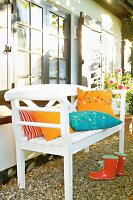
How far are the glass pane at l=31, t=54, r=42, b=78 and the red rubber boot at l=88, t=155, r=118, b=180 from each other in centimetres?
136

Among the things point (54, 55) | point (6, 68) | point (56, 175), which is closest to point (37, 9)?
point (54, 55)

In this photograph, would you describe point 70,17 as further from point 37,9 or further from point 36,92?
point 36,92

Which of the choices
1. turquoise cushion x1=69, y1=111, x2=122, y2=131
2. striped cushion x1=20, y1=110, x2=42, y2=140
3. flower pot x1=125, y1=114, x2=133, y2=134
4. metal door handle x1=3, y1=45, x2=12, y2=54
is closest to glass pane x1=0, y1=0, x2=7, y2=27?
metal door handle x1=3, y1=45, x2=12, y2=54

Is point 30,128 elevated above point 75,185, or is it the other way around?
point 30,128

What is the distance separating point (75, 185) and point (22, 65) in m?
1.39

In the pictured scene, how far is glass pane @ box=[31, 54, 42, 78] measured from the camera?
3504 millimetres

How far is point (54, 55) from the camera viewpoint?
4059mm

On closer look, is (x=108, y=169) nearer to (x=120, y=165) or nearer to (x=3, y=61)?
(x=120, y=165)

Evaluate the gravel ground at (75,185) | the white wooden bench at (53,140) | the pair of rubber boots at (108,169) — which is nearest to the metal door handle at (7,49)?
the white wooden bench at (53,140)

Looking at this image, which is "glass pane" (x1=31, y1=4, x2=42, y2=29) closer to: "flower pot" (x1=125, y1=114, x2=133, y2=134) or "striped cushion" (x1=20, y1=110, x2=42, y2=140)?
"striped cushion" (x1=20, y1=110, x2=42, y2=140)

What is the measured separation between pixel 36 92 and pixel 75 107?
1163mm

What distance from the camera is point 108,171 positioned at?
282 cm

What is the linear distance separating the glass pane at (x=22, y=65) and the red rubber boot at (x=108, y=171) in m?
1.26

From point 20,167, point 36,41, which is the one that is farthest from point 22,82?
point 20,167
